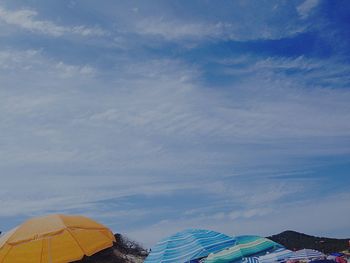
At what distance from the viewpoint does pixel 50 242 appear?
13836 millimetres

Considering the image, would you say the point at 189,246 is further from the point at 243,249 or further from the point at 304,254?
the point at 304,254

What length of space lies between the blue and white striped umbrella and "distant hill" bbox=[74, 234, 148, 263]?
500 cm

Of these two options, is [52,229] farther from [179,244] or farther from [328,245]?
[328,245]

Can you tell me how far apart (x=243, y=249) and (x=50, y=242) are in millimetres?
A: 5668

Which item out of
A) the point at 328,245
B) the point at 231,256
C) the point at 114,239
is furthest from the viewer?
the point at 328,245

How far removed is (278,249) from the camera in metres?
13.9

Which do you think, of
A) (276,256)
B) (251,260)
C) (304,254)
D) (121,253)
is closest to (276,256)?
(276,256)

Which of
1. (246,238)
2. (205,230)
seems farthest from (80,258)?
(246,238)

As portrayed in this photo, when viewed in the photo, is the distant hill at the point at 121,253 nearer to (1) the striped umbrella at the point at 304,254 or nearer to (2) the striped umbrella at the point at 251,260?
(2) the striped umbrella at the point at 251,260

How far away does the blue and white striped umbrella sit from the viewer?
1308cm

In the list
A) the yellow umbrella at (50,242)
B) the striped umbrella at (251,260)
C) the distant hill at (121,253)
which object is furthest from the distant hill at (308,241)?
the yellow umbrella at (50,242)

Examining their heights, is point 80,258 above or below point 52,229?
below

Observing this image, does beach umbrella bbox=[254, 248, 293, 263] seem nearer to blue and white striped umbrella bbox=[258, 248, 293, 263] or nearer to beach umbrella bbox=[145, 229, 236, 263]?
blue and white striped umbrella bbox=[258, 248, 293, 263]

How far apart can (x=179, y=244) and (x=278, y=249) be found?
296cm
